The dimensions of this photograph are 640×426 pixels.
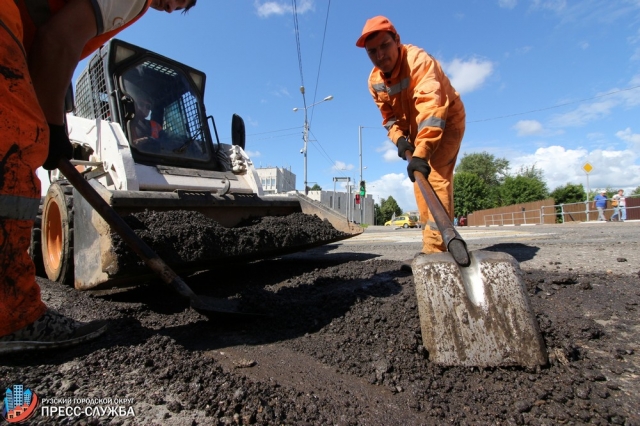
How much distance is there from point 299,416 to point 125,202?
2291 mm

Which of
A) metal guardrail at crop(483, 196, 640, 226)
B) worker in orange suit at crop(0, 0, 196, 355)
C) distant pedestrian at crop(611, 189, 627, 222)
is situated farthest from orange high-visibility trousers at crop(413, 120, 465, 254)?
metal guardrail at crop(483, 196, 640, 226)

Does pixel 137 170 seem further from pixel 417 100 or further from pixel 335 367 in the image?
pixel 335 367

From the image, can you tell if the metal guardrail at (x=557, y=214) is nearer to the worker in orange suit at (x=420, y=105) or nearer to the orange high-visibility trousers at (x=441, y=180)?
the orange high-visibility trousers at (x=441, y=180)

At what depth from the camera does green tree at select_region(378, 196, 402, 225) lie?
87.3 m

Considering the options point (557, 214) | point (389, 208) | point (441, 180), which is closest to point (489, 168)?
point (389, 208)

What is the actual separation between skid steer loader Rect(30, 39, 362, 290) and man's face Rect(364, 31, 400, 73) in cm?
164

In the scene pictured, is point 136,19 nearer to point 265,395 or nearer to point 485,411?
point 265,395

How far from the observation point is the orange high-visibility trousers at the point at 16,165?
1.36 metres

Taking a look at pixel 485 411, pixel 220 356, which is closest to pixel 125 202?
pixel 220 356

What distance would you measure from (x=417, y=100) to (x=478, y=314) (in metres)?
2.01

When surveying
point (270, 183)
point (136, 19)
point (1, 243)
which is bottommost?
point (1, 243)

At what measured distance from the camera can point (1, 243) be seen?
54.5 inches

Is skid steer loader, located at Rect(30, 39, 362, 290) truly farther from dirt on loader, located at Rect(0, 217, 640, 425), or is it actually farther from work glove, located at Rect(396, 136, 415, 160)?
work glove, located at Rect(396, 136, 415, 160)

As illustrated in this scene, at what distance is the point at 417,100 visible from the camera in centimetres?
307
